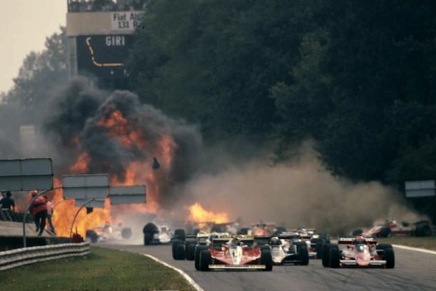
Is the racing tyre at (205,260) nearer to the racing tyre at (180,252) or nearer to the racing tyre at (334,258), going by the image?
the racing tyre at (334,258)

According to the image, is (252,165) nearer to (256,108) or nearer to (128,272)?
(256,108)

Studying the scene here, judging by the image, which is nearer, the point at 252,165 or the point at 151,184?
the point at 151,184

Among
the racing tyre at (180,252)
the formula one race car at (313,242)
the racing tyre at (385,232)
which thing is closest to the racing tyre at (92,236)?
the racing tyre at (385,232)

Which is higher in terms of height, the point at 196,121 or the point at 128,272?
the point at 196,121

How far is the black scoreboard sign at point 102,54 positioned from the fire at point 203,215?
268 ft

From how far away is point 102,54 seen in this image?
195750mm

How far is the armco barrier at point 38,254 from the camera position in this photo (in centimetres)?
4847

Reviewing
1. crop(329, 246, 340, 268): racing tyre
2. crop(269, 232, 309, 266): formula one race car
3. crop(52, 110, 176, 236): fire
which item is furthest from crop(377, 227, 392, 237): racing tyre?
crop(329, 246, 340, 268): racing tyre

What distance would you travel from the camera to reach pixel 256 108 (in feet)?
413

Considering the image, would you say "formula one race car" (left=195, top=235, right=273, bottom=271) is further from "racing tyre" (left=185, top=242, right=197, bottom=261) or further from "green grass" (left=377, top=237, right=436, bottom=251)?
"green grass" (left=377, top=237, right=436, bottom=251)

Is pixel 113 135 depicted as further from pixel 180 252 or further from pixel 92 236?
pixel 180 252

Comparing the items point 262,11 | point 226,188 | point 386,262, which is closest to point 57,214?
point 226,188

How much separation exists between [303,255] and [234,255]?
3583mm

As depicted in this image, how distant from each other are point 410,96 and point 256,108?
23.5m
